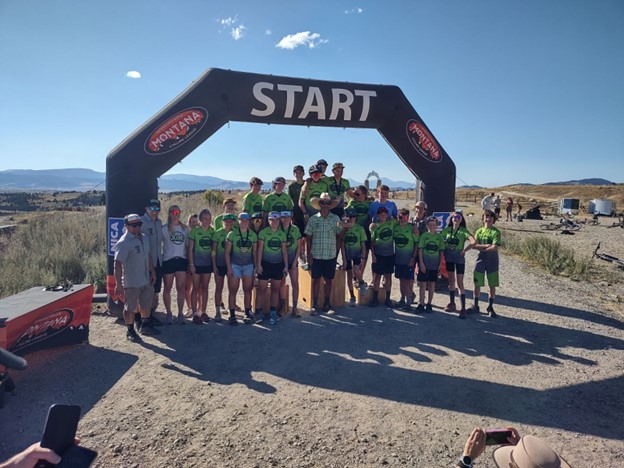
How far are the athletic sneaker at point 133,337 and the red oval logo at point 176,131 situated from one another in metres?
3.12

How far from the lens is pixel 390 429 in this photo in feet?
13.2

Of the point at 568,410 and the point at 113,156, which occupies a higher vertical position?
the point at 113,156

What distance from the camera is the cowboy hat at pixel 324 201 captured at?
734cm

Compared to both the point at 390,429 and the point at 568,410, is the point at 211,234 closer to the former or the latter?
the point at 390,429

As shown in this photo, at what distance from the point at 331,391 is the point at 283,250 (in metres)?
2.91

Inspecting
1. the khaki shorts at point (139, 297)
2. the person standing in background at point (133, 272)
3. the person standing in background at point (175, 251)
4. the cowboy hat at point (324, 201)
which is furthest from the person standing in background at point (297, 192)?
the khaki shorts at point (139, 297)

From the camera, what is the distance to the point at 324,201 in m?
7.32

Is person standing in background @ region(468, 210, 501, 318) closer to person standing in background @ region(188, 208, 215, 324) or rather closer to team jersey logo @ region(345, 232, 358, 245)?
team jersey logo @ region(345, 232, 358, 245)

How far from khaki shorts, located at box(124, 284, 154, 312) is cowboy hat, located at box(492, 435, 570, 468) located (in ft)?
18.5

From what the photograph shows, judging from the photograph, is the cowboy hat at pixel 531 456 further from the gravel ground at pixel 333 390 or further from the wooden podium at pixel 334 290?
the wooden podium at pixel 334 290

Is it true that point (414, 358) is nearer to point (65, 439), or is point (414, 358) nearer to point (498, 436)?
point (498, 436)

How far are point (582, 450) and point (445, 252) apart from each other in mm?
4405

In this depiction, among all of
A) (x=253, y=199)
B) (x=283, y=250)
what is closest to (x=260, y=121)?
(x=253, y=199)

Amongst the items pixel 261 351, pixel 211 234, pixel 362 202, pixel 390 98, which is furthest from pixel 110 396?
pixel 390 98
